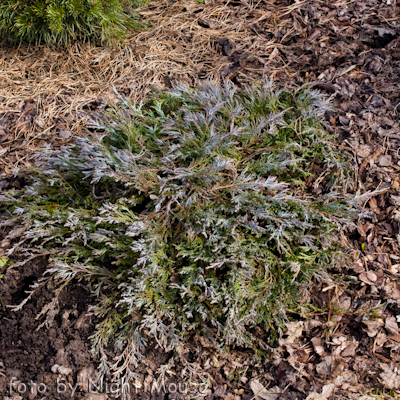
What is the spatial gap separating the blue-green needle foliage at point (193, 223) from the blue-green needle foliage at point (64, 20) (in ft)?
3.75

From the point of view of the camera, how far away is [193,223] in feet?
7.90

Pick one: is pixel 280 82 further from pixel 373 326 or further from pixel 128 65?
pixel 373 326

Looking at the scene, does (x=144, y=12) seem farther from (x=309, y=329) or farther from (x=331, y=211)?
(x=309, y=329)

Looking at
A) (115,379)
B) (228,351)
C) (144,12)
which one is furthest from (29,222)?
(144,12)

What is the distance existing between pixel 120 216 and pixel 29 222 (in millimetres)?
705

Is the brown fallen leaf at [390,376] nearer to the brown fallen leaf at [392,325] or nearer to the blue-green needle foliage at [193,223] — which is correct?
the brown fallen leaf at [392,325]

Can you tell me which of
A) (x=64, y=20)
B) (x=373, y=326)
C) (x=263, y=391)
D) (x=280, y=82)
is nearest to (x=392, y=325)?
(x=373, y=326)

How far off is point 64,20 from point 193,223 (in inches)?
86.1

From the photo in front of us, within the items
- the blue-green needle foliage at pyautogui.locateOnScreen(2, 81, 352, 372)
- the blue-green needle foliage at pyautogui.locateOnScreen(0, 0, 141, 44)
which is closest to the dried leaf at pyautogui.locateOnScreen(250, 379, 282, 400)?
the blue-green needle foliage at pyautogui.locateOnScreen(2, 81, 352, 372)

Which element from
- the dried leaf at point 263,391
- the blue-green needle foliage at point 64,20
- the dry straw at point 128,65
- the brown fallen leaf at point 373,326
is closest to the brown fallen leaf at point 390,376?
the brown fallen leaf at point 373,326

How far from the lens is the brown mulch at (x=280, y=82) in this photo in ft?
7.97

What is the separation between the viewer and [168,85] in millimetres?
3299

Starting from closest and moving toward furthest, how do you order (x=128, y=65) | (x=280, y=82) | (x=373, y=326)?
1. (x=373, y=326)
2. (x=280, y=82)
3. (x=128, y=65)

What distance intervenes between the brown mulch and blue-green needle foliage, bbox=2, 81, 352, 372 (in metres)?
0.22
